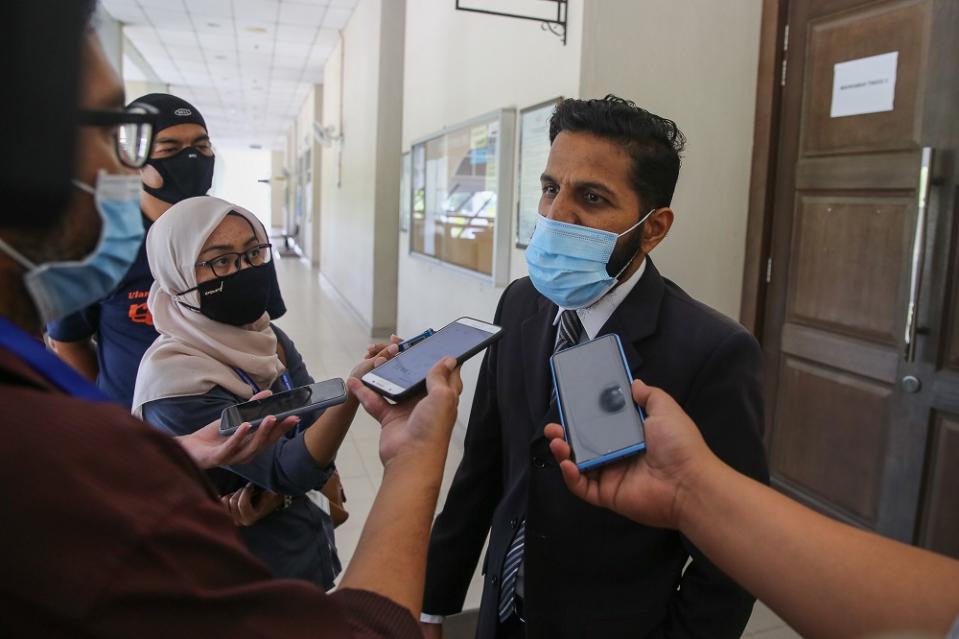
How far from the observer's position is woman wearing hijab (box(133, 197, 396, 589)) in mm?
1296

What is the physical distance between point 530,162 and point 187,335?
194cm

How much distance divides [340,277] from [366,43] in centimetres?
324

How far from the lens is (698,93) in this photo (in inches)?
103

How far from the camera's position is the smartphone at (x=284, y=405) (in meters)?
1.11

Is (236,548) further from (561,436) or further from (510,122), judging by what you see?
(510,122)

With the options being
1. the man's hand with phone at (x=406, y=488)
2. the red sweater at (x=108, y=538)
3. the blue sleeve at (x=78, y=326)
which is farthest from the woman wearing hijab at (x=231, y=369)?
the red sweater at (x=108, y=538)

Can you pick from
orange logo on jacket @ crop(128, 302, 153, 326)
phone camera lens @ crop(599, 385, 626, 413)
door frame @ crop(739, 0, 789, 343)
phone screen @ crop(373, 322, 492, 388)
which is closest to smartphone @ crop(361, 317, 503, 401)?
phone screen @ crop(373, 322, 492, 388)

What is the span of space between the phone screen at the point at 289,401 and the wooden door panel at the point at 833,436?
1987mm

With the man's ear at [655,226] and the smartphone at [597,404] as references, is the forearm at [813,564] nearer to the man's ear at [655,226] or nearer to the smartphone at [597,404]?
the smartphone at [597,404]

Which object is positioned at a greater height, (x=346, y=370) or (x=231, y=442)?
(x=231, y=442)

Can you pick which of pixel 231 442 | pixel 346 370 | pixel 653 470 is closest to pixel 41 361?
pixel 231 442

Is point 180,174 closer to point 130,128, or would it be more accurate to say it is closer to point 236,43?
point 130,128

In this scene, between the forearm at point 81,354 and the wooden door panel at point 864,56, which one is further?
the wooden door panel at point 864,56

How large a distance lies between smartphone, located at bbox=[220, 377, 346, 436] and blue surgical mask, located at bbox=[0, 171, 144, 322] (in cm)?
48
